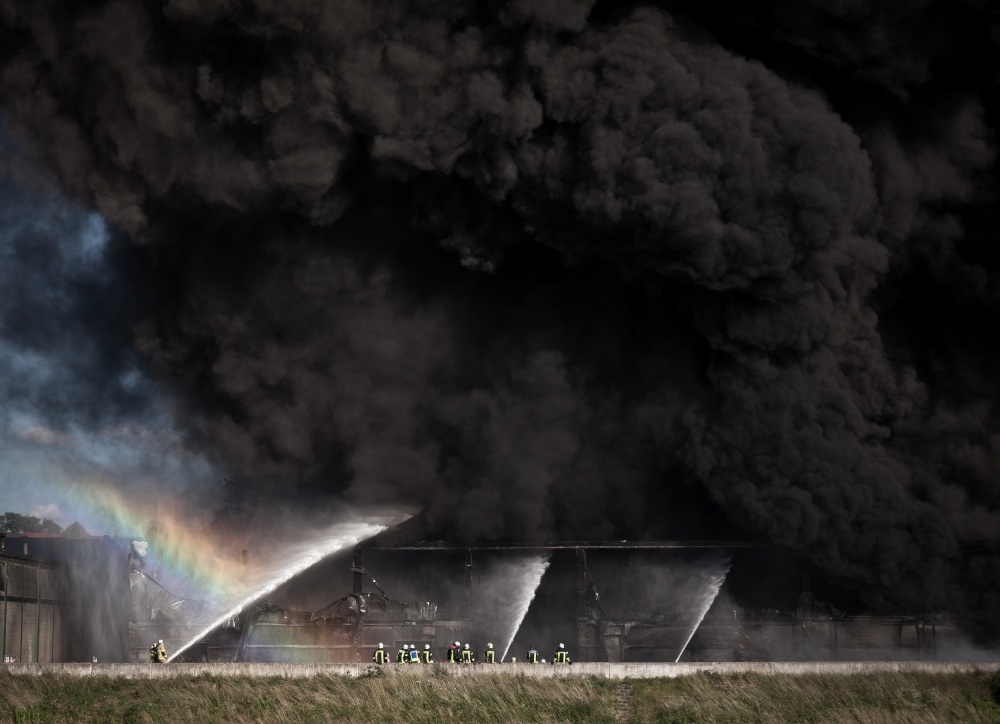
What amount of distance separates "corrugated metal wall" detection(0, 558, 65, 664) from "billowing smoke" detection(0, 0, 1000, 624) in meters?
7.85

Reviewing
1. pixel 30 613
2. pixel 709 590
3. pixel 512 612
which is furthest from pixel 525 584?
pixel 30 613

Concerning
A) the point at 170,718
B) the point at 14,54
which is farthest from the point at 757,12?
the point at 170,718

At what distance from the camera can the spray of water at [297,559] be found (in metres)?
44.7

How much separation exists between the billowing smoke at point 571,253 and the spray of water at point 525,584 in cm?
157

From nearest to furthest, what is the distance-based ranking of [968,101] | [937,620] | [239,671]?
1. [239,671]
2. [968,101]
3. [937,620]

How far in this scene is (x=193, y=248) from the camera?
45.0m

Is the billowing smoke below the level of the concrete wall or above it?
above

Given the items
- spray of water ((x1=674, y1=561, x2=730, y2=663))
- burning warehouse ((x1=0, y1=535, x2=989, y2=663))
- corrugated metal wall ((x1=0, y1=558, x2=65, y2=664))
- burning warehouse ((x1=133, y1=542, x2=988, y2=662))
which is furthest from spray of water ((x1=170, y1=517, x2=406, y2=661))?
spray of water ((x1=674, y1=561, x2=730, y2=663))

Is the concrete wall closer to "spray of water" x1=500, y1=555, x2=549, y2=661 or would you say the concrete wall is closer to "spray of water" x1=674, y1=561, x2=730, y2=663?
"spray of water" x1=674, y1=561, x2=730, y2=663

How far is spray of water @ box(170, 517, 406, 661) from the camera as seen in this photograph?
1758 inches

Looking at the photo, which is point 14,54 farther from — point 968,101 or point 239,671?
point 968,101

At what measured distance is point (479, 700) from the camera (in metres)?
31.2

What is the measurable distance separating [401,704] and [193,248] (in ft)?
66.0

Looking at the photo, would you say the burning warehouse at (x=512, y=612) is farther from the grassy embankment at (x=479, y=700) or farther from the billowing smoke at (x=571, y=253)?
the grassy embankment at (x=479, y=700)
